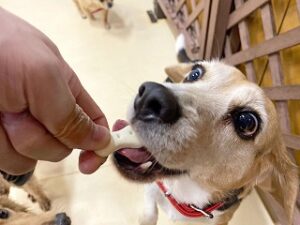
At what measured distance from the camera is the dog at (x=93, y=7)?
9.37 feet

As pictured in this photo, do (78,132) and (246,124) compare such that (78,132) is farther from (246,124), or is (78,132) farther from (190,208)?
(190,208)

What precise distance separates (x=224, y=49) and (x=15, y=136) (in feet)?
6.06

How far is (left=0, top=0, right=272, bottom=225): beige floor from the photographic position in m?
1.97

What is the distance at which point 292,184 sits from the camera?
1.19 m

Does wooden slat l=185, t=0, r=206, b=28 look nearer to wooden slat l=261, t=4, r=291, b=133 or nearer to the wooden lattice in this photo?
the wooden lattice

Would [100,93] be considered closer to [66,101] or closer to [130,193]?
[130,193]

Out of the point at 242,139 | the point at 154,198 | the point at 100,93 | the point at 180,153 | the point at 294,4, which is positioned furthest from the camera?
the point at 100,93

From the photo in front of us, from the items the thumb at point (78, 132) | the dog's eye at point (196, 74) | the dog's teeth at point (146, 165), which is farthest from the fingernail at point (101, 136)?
the dog's eye at point (196, 74)

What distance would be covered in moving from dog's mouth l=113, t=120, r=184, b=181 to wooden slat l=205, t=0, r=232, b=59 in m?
1.24

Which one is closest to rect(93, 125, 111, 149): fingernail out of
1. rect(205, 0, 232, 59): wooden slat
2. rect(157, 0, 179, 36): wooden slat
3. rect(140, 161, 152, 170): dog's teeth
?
rect(140, 161, 152, 170): dog's teeth

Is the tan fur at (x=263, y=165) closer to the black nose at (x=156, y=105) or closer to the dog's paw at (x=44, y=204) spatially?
the black nose at (x=156, y=105)

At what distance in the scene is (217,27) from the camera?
2.12 m

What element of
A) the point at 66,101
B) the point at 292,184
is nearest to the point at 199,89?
the point at 292,184

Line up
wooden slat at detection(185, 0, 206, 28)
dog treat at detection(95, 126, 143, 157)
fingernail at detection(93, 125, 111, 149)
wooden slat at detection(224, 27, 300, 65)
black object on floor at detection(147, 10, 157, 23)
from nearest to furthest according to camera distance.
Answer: fingernail at detection(93, 125, 111, 149), dog treat at detection(95, 126, 143, 157), wooden slat at detection(224, 27, 300, 65), wooden slat at detection(185, 0, 206, 28), black object on floor at detection(147, 10, 157, 23)
